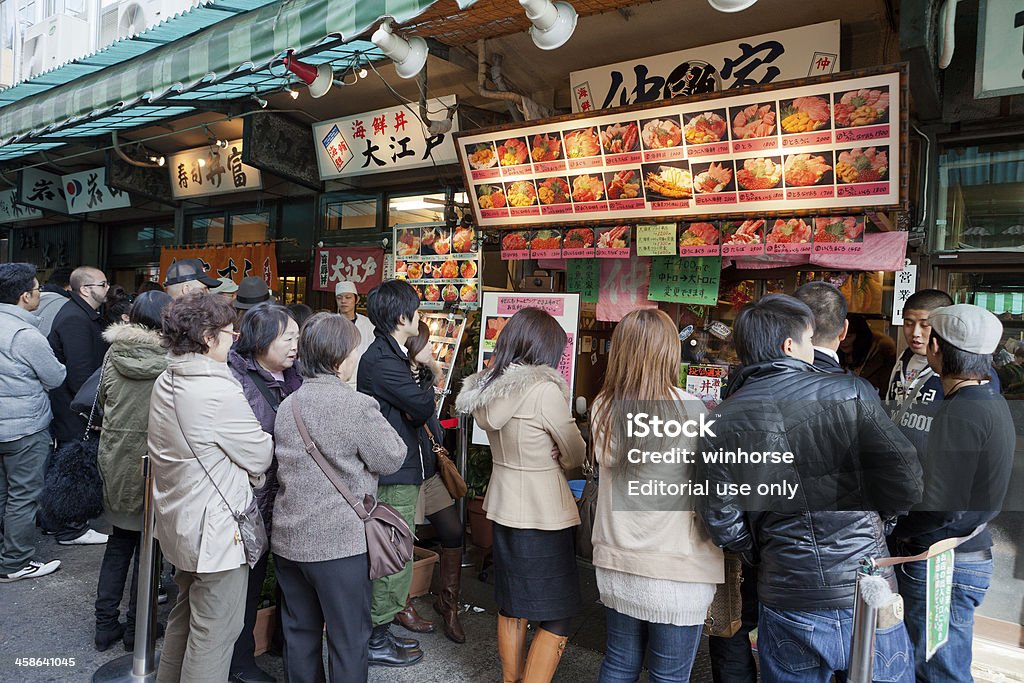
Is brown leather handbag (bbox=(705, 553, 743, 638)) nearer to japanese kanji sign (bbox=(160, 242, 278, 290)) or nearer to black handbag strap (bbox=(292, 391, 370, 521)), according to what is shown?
black handbag strap (bbox=(292, 391, 370, 521))

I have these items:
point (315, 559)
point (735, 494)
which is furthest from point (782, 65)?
point (315, 559)

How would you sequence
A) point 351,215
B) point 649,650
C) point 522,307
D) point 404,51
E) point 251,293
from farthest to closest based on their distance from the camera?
point 351,215
point 251,293
point 522,307
point 404,51
point 649,650

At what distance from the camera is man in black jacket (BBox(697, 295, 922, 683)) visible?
2.36m

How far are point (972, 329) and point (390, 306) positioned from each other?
304cm

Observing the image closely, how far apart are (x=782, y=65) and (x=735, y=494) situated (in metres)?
3.88

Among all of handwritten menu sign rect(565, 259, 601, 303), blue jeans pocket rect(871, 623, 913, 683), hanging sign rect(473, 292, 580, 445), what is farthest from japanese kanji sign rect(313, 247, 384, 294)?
blue jeans pocket rect(871, 623, 913, 683)

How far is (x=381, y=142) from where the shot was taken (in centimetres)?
723

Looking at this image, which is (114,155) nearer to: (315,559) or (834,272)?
(315,559)

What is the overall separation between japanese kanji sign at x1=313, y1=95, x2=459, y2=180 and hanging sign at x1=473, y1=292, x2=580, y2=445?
1.75 metres

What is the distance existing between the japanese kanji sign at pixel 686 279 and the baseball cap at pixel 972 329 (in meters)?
2.81

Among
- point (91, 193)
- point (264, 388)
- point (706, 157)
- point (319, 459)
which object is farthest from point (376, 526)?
point (91, 193)

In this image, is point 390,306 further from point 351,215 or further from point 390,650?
point 351,215

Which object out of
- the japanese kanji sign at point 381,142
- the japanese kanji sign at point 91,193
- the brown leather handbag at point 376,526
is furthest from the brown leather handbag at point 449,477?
the japanese kanji sign at point 91,193

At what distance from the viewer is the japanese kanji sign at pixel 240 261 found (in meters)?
8.75
